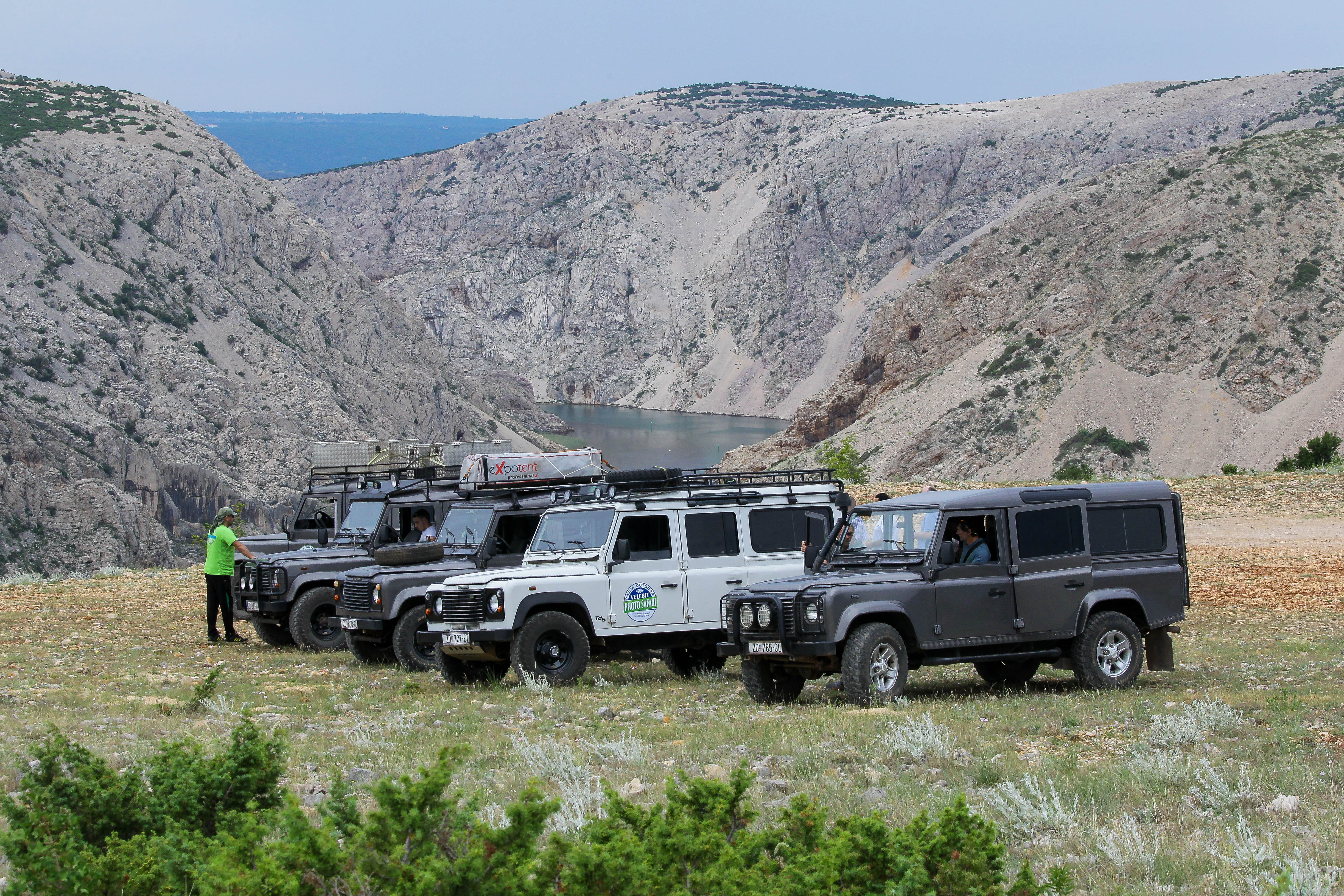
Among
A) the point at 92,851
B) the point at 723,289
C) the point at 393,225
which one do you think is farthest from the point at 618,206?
the point at 92,851

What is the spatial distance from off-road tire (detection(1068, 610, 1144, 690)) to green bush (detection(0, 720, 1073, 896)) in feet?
Answer: 22.8

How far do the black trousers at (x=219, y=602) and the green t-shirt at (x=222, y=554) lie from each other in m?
0.16

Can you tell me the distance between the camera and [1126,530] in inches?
464

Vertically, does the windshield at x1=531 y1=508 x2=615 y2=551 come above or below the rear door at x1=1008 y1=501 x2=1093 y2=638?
above

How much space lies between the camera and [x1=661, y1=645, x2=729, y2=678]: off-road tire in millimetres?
14109

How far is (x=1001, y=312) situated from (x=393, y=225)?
358ft

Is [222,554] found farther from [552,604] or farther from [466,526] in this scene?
[552,604]

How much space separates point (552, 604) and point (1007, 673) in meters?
4.79

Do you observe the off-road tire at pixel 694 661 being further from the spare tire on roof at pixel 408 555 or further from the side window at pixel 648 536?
the spare tire on roof at pixel 408 555

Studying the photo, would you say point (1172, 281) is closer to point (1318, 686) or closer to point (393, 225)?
point (1318, 686)

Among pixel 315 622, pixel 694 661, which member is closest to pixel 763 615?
pixel 694 661

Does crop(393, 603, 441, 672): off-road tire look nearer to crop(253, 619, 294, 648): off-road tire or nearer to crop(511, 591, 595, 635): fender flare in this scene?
crop(511, 591, 595, 635): fender flare

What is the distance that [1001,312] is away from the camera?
7231 cm

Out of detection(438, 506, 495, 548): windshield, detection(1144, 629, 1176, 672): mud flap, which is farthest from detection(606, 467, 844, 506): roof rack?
detection(1144, 629, 1176, 672): mud flap
